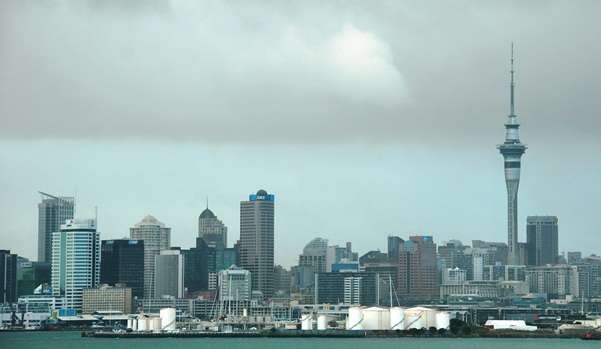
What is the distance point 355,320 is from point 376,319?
1.51 m

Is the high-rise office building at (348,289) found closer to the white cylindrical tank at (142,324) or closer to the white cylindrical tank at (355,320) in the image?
the white cylindrical tank at (142,324)

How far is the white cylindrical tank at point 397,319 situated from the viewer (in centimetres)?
10344

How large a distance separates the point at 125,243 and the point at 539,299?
5588 cm

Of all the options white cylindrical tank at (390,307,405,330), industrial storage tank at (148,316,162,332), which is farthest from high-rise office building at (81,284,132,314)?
white cylindrical tank at (390,307,405,330)

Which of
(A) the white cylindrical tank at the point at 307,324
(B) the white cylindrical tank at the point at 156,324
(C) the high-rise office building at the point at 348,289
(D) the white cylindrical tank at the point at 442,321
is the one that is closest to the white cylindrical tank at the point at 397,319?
(D) the white cylindrical tank at the point at 442,321

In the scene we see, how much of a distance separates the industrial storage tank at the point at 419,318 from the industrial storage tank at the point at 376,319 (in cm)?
140

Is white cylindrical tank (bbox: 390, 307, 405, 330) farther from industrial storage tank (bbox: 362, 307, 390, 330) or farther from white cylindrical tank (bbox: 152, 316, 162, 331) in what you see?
white cylindrical tank (bbox: 152, 316, 162, 331)

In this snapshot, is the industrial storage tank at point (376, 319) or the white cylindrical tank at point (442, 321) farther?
the white cylindrical tank at point (442, 321)

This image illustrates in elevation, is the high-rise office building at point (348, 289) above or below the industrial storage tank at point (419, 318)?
above

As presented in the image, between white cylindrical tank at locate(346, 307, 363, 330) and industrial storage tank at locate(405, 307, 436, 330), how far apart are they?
10.3 feet

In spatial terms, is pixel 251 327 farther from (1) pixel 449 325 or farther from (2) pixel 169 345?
(2) pixel 169 345

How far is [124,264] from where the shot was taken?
179 meters

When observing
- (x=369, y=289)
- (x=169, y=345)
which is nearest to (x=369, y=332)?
(x=169, y=345)

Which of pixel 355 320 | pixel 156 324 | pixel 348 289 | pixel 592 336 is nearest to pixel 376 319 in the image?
pixel 355 320
